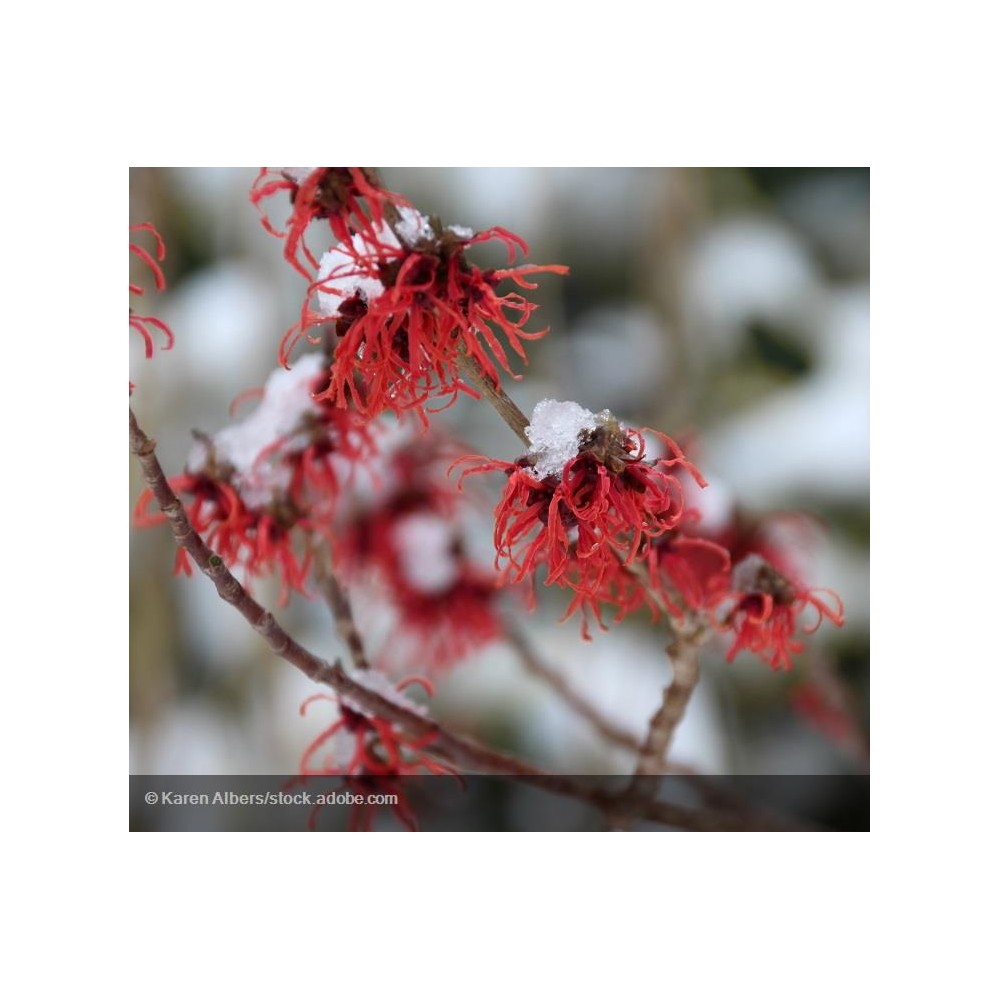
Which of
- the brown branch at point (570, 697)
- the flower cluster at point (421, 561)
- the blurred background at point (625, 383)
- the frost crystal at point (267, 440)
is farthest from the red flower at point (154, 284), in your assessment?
the brown branch at point (570, 697)

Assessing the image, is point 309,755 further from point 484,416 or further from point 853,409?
point 853,409

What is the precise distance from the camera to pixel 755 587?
101 cm

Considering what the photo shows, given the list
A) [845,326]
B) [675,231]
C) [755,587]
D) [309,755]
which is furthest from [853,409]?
[309,755]

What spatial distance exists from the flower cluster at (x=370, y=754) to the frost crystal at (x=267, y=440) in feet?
0.69

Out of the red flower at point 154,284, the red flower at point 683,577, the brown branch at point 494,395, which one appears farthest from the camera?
the red flower at point 154,284

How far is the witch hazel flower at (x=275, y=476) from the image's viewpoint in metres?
1.07

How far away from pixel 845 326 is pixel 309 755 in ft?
2.65

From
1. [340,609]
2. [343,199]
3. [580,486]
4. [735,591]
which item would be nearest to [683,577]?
[735,591]

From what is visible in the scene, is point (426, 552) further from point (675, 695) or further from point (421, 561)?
point (675, 695)

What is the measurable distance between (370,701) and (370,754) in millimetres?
182

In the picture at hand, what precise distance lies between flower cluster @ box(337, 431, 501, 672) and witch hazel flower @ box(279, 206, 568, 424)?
35 centimetres

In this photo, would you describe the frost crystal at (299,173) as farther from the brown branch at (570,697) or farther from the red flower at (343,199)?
the brown branch at (570,697)

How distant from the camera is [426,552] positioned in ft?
4.30

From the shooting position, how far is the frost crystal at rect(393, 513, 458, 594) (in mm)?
1294
